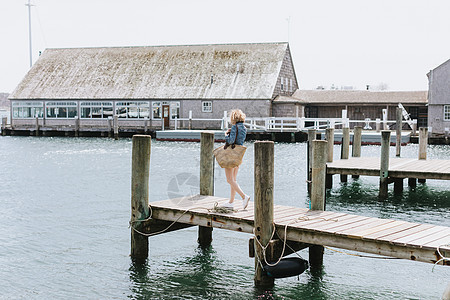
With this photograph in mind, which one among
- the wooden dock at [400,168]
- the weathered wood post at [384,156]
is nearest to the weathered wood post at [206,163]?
the weathered wood post at [384,156]

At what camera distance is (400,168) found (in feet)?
58.3

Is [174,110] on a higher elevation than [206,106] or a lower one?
lower

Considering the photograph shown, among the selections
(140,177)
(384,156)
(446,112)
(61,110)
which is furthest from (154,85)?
(140,177)

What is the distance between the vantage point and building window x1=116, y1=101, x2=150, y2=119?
183 feet

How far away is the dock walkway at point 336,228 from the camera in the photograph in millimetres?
8148

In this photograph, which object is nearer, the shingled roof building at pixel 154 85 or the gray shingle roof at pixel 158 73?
the shingled roof building at pixel 154 85

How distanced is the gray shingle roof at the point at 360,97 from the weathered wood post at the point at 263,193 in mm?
44033

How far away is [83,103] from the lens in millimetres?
57719

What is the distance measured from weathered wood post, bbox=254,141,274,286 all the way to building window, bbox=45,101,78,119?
169 ft

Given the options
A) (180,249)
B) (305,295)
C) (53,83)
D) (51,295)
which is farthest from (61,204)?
(53,83)

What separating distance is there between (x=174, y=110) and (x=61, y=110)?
12.0 m

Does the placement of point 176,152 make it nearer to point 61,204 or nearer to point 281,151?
point 281,151

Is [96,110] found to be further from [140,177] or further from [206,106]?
[140,177]

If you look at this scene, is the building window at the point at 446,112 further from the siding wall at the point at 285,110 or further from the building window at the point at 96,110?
the building window at the point at 96,110
